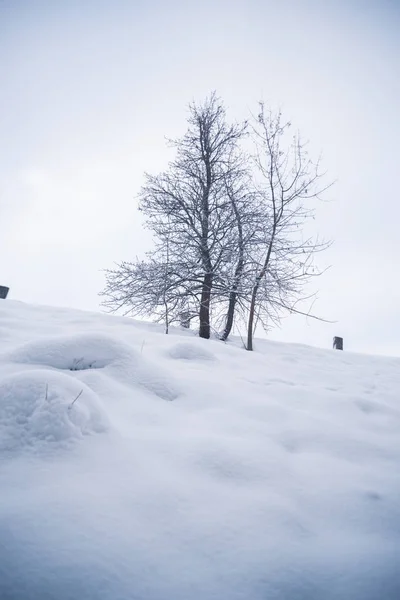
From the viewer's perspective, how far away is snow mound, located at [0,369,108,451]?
1407 millimetres

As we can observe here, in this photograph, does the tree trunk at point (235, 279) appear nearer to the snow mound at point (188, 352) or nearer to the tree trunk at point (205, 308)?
the tree trunk at point (205, 308)

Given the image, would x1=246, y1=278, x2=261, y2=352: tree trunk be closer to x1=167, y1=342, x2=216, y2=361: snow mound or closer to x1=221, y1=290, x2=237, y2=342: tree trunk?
x1=221, y1=290, x2=237, y2=342: tree trunk

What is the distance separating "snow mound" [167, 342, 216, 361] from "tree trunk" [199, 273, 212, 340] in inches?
151

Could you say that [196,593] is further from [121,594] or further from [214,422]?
[214,422]

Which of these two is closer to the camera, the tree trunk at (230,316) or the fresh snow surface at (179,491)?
the fresh snow surface at (179,491)

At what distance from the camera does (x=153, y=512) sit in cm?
119

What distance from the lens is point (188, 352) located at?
12.5ft

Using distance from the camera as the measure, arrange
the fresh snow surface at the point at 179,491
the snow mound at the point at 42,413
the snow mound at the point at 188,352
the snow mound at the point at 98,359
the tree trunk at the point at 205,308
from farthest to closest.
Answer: the tree trunk at the point at 205,308 → the snow mound at the point at 188,352 → the snow mound at the point at 98,359 → the snow mound at the point at 42,413 → the fresh snow surface at the point at 179,491

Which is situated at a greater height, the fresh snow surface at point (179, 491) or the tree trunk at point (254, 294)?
the tree trunk at point (254, 294)

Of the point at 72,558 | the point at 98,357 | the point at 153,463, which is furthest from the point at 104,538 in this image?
the point at 98,357

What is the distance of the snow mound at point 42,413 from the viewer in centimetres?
141

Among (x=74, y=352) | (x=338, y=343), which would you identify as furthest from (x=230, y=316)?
(x=74, y=352)

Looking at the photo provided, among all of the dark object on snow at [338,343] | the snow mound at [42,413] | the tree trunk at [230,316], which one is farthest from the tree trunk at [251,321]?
the snow mound at [42,413]

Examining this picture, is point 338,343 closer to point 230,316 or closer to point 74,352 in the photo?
point 230,316
